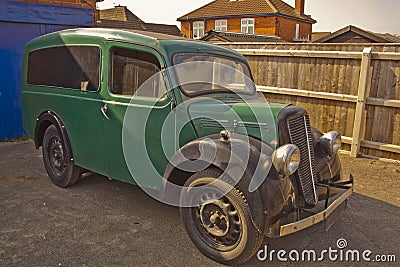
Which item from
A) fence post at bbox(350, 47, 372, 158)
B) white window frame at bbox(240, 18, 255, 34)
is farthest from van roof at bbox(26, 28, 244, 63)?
white window frame at bbox(240, 18, 255, 34)

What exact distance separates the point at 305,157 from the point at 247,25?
30816 mm

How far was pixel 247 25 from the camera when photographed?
32531mm

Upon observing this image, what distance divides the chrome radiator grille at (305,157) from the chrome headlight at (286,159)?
33cm

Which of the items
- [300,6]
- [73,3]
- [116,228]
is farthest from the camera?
[300,6]

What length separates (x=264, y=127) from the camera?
3.40 m

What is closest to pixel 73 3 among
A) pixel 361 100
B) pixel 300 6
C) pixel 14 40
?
pixel 14 40

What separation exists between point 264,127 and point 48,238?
2.44 m

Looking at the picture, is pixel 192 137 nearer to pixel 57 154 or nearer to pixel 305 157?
pixel 305 157

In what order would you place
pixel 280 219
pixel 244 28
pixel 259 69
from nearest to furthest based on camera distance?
pixel 280 219, pixel 259 69, pixel 244 28

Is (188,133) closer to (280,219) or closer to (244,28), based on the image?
(280,219)

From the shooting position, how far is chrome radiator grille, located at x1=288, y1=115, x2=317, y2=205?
11.3 feet

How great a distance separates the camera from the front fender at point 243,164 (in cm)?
299

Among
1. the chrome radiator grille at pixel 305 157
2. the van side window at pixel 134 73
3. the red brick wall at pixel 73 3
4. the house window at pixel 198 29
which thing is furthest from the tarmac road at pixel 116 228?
the house window at pixel 198 29

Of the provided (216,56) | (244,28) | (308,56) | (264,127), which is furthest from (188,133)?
(244,28)
